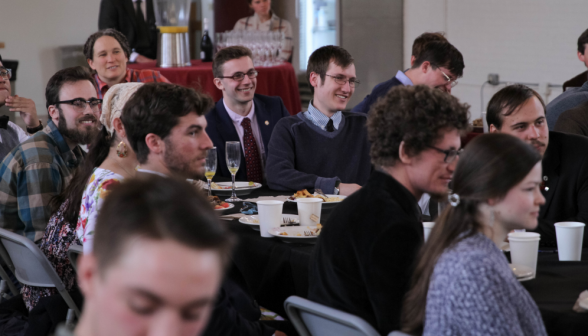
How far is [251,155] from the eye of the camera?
3332 millimetres

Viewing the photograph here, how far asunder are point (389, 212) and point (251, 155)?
1963 mm

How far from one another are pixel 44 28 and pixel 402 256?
7.22m

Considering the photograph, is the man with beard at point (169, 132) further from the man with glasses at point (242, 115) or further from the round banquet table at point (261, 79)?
the round banquet table at point (261, 79)

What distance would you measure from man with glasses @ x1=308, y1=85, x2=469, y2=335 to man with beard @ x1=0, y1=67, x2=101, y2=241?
51.4 inches

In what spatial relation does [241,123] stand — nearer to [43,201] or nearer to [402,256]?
[43,201]

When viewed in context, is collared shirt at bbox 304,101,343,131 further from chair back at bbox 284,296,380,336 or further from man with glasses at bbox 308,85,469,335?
chair back at bbox 284,296,380,336

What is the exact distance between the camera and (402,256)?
1391mm

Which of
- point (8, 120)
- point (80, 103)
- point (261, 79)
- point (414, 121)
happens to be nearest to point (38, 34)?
point (261, 79)

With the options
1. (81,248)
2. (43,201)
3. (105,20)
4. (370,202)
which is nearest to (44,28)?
(105,20)

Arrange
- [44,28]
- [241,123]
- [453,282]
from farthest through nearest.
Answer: [44,28] → [241,123] → [453,282]

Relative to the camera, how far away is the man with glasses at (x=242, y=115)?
3.32 metres

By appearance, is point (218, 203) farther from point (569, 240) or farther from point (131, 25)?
point (131, 25)

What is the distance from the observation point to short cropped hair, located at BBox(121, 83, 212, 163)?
5.88 feet

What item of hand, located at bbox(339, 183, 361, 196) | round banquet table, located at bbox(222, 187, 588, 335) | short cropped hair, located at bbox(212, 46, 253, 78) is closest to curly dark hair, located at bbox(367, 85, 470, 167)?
round banquet table, located at bbox(222, 187, 588, 335)
